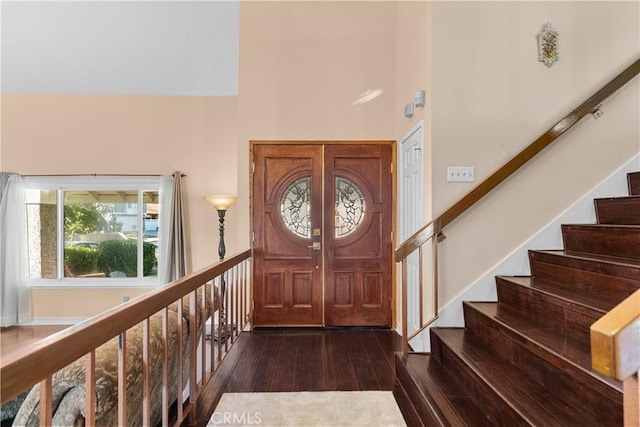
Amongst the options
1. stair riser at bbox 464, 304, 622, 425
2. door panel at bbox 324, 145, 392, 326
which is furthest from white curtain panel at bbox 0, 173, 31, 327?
stair riser at bbox 464, 304, 622, 425

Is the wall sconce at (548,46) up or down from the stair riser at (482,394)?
up

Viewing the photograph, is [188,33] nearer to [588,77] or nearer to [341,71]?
[341,71]

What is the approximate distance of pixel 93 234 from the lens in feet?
15.0

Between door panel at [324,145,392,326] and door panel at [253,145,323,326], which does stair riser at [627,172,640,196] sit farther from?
door panel at [253,145,323,326]

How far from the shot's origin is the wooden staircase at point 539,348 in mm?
1342

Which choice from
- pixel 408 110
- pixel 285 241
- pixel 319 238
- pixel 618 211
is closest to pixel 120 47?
pixel 285 241

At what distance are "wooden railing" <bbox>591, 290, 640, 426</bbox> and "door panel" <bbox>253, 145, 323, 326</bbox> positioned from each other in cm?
310

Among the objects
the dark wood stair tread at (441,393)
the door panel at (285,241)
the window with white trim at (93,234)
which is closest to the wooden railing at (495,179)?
the dark wood stair tread at (441,393)

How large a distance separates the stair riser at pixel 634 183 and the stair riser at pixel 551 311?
117cm

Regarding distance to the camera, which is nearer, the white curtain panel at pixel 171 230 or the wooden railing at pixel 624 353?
the wooden railing at pixel 624 353

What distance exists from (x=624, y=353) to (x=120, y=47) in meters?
5.24

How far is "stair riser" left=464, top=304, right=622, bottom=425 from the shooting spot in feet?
4.01

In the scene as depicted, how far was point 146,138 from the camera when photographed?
4379 mm

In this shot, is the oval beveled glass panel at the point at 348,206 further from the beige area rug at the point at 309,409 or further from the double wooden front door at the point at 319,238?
the beige area rug at the point at 309,409
